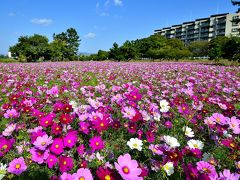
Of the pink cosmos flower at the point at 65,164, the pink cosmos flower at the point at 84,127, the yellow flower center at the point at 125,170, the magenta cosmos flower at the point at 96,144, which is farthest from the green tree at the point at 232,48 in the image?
the yellow flower center at the point at 125,170

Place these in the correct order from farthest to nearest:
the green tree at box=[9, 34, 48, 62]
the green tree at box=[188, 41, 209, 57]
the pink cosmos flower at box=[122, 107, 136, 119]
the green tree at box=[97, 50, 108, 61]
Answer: the green tree at box=[188, 41, 209, 57] < the green tree at box=[97, 50, 108, 61] < the green tree at box=[9, 34, 48, 62] < the pink cosmos flower at box=[122, 107, 136, 119]

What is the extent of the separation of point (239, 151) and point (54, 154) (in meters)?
1.50

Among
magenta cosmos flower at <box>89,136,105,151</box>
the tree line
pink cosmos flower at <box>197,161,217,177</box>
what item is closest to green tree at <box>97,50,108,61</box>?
the tree line

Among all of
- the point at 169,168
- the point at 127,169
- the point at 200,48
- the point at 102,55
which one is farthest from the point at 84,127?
the point at 200,48

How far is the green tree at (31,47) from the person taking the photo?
4753 centimetres

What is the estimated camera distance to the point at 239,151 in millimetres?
1993

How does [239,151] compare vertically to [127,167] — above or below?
below

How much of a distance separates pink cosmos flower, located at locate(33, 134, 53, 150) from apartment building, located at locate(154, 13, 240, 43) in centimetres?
10529

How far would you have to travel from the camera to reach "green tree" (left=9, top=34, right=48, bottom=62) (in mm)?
47531

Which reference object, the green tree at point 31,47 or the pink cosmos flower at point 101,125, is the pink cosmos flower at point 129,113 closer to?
the pink cosmos flower at point 101,125

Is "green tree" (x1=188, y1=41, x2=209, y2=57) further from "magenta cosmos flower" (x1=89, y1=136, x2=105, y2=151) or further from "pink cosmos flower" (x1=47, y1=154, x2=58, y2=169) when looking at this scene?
"pink cosmos flower" (x1=47, y1=154, x2=58, y2=169)

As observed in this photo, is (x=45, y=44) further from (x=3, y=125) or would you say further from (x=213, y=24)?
(x=213, y=24)

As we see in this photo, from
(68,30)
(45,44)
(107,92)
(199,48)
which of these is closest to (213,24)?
(199,48)

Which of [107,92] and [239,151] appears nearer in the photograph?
[239,151]
